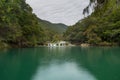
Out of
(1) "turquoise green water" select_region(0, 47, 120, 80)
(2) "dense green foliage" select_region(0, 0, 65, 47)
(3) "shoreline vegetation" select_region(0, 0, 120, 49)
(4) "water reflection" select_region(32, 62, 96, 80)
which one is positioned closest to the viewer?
(4) "water reflection" select_region(32, 62, 96, 80)

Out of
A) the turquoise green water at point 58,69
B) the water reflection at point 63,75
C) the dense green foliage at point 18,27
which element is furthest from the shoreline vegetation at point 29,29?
the water reflection at point 63,75

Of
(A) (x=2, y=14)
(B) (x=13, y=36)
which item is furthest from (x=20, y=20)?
(A) (x=2, y=14)

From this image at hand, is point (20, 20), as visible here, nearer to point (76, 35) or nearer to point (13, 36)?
point (13, 36)

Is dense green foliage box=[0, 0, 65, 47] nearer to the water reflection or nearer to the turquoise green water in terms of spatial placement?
the turquoise green water

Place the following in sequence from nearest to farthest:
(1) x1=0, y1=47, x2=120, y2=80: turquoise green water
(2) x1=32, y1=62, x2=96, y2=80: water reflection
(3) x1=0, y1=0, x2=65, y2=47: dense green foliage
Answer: (2) x1=32, y1=62, x2=96, y2=80: water reflection, (1) x1=0, y1=47, x2=120, y2=80: turquoise green water, (3) x1=0, y1=0, x2=65, y2=47: dense green foliage

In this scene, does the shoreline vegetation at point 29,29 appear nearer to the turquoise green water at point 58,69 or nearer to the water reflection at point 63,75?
the turquoise green water at point 58,69

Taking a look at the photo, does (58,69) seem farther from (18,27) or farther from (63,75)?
(18,27)

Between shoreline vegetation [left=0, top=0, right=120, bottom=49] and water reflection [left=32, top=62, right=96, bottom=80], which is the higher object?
shoreline vegetation [left=0, top=0, right=120, bottom=49]

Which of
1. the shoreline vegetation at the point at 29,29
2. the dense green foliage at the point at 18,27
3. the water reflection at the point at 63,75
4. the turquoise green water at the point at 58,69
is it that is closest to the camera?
the water reflection at the point at 63,75

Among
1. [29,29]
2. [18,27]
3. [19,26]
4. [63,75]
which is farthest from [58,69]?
[29,29]

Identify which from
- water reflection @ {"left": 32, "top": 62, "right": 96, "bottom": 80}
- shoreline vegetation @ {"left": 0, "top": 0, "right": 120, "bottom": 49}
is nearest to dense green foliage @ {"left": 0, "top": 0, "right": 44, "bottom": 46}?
shoreline vegetation @ {"left": 0, "top": 0, "right": 120, "bottom": 49}

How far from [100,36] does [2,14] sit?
2875 centimetres

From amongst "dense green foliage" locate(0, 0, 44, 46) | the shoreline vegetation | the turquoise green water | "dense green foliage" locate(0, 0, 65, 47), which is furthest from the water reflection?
"dense green foliage" locate(0, 0, 65, 47)

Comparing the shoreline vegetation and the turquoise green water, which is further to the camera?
the shoreline vegetation
